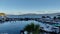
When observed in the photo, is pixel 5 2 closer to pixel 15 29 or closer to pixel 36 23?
pixel 15 29

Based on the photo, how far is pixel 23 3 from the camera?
2.85 meters

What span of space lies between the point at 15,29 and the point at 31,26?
0.39m

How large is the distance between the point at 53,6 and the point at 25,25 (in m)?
0.73

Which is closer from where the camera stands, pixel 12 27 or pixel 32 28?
pixel 32 28

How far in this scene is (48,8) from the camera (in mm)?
2848

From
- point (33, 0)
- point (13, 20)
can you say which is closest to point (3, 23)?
point (13, 20)

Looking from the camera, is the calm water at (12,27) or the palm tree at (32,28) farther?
the calm water at (12,27)

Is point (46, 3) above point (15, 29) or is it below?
above

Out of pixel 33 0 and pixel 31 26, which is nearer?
pixel 31 26

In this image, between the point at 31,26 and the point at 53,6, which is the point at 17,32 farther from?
the point at 53,6

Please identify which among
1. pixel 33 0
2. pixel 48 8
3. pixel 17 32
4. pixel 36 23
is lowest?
pixel 17 32

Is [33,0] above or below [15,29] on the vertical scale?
above

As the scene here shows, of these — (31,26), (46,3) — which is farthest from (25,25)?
(46,3)

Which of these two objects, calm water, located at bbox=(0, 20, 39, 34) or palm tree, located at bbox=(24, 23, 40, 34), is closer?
palm tree, located at bbox=(24, 23, 40, 34)
